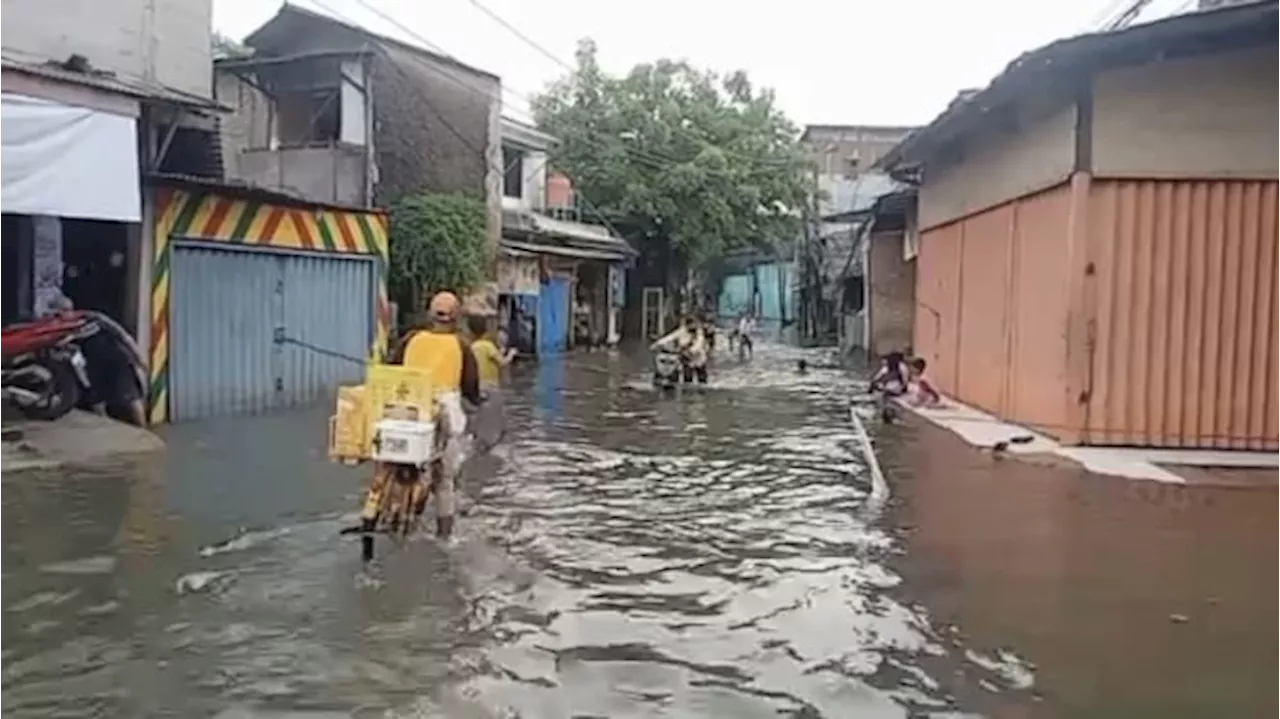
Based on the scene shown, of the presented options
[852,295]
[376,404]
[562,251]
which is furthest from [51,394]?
[852,295]

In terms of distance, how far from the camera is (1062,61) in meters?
12.1

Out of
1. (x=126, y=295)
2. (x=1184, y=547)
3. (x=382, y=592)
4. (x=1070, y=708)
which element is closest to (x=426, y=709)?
(x=382, y=592)

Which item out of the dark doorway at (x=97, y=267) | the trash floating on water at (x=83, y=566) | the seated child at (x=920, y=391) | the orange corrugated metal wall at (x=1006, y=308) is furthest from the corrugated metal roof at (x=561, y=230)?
the trash floating on water at (x=83, y=566)

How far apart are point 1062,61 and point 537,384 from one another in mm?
12408

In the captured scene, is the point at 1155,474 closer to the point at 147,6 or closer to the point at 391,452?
the point at 391,452

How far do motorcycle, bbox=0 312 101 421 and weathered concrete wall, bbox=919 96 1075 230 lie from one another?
9.52 metres

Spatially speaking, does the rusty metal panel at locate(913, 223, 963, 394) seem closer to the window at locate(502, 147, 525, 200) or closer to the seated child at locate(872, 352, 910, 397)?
the seated child at locate(872, 352, 910, 397)

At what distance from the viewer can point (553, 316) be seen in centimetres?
3375

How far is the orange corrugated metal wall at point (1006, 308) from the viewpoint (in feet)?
43.1

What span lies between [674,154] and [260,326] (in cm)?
2339

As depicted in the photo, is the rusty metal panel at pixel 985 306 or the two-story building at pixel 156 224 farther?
the rusty metal panel at pixel 985 306

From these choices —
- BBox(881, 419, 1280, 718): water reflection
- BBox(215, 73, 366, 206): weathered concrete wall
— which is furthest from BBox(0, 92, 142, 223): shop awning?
BBox(215, 73, 366, 206): weathered concrete wall

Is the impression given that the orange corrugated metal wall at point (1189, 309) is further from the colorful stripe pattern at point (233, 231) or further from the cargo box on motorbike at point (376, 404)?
the colorful stripe pattern at point (233, 231)

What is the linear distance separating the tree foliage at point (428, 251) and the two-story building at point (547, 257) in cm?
364
